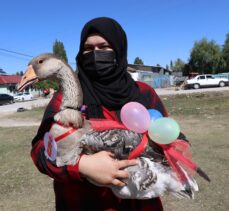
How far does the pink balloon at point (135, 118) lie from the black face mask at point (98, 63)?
263 millimetres

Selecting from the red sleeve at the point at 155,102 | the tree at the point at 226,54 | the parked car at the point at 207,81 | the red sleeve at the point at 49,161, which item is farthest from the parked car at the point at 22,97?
the red sleeve at the point at 49,161

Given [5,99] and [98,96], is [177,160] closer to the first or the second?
[98,96]

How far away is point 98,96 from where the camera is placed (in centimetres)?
208

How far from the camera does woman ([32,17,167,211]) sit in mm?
2010

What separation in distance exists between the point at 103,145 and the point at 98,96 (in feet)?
1.15

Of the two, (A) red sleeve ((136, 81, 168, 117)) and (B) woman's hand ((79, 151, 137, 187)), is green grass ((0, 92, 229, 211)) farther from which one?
(B) woman's hand ((79, 151, 137, 187))

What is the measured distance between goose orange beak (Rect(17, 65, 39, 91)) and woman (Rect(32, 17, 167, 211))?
0.54 feet

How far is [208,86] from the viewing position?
40281 mm

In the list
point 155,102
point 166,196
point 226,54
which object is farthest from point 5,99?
point 155,102

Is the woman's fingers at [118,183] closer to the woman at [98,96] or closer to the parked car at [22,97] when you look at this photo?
the woman at [98,96]

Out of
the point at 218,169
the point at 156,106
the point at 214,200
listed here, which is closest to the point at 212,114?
the point at 218,169

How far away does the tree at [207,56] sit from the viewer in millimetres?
56094

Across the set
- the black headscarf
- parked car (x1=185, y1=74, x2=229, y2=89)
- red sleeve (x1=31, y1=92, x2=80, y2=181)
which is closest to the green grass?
the black headscarf

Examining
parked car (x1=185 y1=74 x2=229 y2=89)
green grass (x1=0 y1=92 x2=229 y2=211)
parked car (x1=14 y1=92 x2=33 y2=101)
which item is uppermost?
green grass (x1=0 y1=92 x2=229 y2=211)
